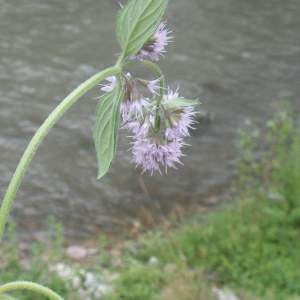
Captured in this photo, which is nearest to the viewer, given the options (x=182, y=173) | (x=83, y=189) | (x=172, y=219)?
(x=172, y=219)

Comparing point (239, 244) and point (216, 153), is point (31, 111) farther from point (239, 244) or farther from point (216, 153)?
point (239, 244)

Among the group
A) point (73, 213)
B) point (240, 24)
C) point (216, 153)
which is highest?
point (240, 24)

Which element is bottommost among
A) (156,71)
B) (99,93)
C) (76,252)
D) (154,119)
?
(76,252)

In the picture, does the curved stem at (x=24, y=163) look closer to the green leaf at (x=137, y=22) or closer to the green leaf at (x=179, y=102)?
the green leaf at (x=137, y=22)

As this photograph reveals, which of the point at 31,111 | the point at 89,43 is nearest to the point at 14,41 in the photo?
the point at 89,43

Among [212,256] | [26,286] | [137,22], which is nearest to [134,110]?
[137,22]

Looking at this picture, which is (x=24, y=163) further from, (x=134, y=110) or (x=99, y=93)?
(x=99, y=93)
